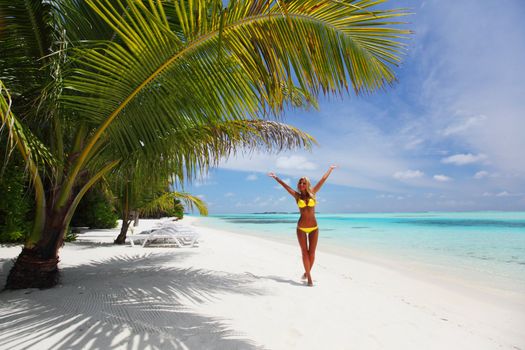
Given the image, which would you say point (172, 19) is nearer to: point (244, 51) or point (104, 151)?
point (244, 51)

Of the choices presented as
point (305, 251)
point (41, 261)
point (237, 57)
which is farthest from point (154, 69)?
point (305, 251)

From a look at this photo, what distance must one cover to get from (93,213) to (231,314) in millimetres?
12853

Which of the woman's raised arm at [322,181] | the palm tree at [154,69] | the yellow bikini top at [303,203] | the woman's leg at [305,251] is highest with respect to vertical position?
the palm tree at [154,69]

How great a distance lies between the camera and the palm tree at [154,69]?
2.19 metres

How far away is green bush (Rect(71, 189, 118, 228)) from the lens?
517 inches

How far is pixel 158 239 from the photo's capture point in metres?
9.30

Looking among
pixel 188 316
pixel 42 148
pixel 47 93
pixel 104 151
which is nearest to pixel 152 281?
pixel 188 316

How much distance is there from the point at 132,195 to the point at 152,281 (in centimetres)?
475

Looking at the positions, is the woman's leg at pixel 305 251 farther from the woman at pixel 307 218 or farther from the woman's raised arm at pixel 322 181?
the woman's raised arm at pixel 322 181

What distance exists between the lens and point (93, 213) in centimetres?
1356

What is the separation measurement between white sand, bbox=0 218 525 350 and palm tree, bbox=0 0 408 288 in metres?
0.94

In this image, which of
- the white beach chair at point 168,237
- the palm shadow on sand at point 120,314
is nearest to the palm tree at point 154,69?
the palm shadow on sand at point 120,314

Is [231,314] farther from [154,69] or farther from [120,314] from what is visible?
[154,69]

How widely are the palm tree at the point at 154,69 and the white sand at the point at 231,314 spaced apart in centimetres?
94
